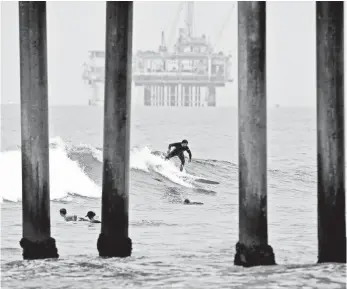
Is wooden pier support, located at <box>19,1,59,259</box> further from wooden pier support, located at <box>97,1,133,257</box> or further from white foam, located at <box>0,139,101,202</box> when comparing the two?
white foam, located at <box>0,139,101,202</box>

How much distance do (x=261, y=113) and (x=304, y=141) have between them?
222ft

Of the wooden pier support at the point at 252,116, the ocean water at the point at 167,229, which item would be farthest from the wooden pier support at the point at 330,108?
the ocean water at the point at 167,229

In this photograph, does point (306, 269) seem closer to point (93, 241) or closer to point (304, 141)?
point (93, 241)

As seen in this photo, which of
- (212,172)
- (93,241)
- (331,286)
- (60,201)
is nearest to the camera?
(331,286)

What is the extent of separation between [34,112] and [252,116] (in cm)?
235

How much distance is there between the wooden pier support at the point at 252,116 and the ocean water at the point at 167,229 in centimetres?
61

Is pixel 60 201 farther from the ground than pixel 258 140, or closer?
closer

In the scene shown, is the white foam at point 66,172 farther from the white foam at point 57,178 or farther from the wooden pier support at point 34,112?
the wooden pier support at point 34,112

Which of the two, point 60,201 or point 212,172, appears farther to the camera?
point 212,172

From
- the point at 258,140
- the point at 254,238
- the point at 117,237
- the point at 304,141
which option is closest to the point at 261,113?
the point at 258,140

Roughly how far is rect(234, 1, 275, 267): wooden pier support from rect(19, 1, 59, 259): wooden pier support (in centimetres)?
212

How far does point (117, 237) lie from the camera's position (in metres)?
12.4

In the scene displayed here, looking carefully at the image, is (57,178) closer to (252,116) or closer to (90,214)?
(90,214)

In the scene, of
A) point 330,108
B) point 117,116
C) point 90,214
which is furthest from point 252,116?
point 90,214
